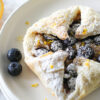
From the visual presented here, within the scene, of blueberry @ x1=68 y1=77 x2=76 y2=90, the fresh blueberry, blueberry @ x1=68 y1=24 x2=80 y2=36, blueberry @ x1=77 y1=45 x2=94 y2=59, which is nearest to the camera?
blueberry @ x1=68 y1=77 x2=76 y2=90

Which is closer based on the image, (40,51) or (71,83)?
(71,83)

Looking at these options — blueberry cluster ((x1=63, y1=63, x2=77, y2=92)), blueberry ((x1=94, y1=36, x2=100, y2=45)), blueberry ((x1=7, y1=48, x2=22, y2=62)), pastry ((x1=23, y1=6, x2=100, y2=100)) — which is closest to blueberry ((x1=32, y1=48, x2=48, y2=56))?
pastry ((x1=23, y1=6, x2=100, y2=100))

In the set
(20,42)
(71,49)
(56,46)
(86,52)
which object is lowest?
(86,52)

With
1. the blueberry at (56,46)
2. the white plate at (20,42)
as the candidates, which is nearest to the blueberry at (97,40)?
the blueberry at (56,46)

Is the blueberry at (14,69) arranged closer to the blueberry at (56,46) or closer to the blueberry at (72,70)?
the blueberry at (56,46)

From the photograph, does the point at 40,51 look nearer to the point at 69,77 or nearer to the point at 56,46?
the point at 56,46

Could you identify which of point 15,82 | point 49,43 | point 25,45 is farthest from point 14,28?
point 15,82

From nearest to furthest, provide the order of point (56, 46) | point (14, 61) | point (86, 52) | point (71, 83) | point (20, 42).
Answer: point (71, 83)
point (86, 52)
point (56, 46)
point (14, 61)
point (20, 42)

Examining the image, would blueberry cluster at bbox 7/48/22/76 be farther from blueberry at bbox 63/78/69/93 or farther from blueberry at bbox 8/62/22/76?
blueberry at bbox 63/78/69/93

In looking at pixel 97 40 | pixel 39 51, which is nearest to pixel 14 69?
pixel 39 51
